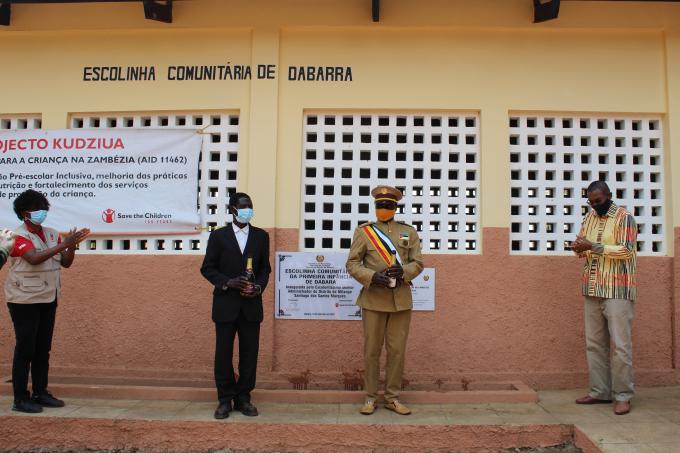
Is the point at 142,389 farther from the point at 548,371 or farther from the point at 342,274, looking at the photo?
the point at 548,371

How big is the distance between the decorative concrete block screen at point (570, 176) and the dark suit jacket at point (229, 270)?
275 centimetres

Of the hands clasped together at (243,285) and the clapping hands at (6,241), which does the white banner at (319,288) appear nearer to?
the hands clasped together at (243,285)

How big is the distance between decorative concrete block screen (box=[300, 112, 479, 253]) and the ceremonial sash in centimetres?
117

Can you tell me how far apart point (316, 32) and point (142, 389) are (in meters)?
3.87

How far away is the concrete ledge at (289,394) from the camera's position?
186 inches

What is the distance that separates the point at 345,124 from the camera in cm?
572

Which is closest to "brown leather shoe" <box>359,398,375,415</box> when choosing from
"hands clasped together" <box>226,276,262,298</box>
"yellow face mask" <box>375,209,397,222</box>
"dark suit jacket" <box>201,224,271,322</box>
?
"dark suit jacket" <box>201,224,271,322</box>

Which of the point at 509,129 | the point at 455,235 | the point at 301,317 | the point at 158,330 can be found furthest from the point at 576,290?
the point at 158,330

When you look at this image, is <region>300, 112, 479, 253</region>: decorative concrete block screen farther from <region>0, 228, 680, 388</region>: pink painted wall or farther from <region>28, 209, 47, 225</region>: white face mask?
<region>28, 209, 47, 225</region>: white face mask

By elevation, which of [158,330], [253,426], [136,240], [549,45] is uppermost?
[549,45]

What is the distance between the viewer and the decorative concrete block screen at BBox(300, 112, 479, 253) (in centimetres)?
562

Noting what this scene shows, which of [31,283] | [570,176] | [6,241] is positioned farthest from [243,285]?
[570,176]

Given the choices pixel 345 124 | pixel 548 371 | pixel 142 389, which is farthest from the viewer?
pixel 345 124

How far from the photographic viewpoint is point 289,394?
15.6ft
